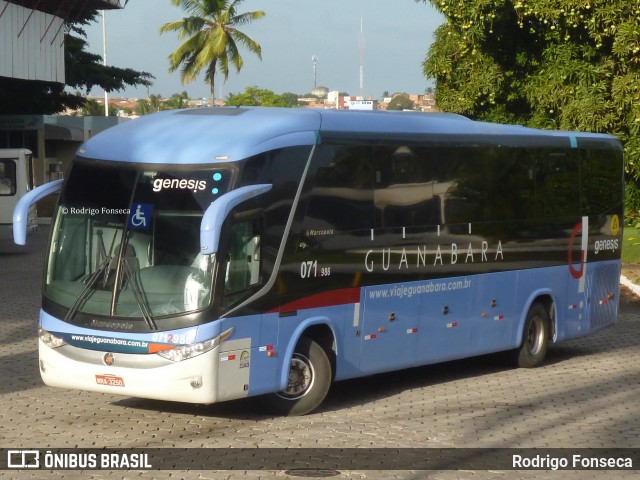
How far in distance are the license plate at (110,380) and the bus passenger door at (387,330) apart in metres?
2.77

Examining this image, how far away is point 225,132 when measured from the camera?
11.0 metres

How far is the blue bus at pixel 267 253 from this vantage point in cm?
1041

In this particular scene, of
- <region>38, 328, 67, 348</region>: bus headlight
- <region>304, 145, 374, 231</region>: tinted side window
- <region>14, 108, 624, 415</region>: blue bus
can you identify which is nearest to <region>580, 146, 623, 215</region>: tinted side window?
<region>14, 108, 624, 415</region>: blue bus

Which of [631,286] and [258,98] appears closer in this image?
[631,286]

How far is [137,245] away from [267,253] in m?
1.18

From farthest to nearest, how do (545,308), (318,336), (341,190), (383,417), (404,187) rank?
(545,308) → (404,187) → (341,190) → (318,336) → (383,417)

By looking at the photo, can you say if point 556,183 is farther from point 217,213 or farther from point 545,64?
point 545,64

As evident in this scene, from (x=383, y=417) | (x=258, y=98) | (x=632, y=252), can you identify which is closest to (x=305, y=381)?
(x=383, y=417)

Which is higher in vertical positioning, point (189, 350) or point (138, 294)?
point (138, 294)

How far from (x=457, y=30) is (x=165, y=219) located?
1453cm

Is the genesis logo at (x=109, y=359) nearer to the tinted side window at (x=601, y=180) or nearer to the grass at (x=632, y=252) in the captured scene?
the tinted side window at (x=601, y=180)

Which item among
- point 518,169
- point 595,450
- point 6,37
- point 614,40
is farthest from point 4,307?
point 6,37

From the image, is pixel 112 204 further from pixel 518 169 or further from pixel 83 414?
pixel 518 169

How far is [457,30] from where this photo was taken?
2391 cm
